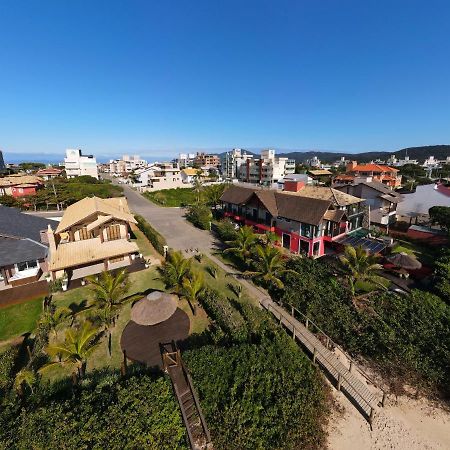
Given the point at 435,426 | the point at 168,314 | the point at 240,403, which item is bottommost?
the point at 435,426

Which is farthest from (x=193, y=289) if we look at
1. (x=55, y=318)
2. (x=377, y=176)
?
(x=377, y=176)

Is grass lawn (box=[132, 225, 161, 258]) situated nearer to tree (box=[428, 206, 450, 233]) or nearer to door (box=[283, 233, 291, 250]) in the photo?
door (box=[283, 233, 291, 250])

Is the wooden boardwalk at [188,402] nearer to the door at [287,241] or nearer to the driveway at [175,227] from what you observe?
the driveway at [175,227]

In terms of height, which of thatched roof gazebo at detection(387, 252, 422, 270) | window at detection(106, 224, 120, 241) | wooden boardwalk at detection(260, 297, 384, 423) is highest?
window at detection(106, 224, 120, 241)

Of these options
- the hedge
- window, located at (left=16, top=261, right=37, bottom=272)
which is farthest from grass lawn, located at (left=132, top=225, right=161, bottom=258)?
window, located at (left=16, top=261, right=37, bottom=272)

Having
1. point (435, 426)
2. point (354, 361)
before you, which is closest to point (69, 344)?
point (354, 361)

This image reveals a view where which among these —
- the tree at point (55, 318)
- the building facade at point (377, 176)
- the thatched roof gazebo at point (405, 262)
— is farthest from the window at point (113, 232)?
the building facade at point (377, 176)

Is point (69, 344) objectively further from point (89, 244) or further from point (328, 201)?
point (328, 201)
